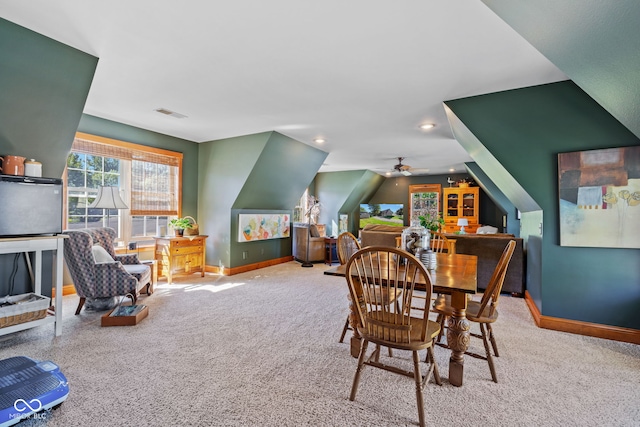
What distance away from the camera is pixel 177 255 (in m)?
4.77

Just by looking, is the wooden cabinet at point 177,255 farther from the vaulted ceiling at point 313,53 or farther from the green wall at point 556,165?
the green wall at point 556,165

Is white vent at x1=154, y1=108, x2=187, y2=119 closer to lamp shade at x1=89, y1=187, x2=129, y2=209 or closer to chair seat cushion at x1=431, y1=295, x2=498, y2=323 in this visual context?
lamp shade at x1=89, y1=187, x2=129, y2=209

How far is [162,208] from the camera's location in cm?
524

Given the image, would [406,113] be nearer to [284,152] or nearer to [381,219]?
[284,152]

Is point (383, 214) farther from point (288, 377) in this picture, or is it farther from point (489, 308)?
point (288, 377)

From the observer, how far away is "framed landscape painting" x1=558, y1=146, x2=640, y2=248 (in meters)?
2.74

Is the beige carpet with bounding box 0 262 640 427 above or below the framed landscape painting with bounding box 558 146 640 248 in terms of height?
below

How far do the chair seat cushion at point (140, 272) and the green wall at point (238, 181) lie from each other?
1.69 m

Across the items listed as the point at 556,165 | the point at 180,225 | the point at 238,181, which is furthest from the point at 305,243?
the point at 556,165

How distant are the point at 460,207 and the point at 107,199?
824cm

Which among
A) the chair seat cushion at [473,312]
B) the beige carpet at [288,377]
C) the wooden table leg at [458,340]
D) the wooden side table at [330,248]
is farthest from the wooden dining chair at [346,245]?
the wooden side table at [330,248]

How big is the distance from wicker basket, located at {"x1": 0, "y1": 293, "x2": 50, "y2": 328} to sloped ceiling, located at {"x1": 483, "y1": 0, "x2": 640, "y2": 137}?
13.0ft

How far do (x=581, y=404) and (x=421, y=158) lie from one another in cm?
583

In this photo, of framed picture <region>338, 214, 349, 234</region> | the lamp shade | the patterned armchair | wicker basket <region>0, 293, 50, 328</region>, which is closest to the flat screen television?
framed picture <region>338, 214, 349, 234</region>
